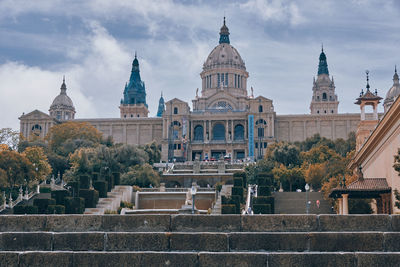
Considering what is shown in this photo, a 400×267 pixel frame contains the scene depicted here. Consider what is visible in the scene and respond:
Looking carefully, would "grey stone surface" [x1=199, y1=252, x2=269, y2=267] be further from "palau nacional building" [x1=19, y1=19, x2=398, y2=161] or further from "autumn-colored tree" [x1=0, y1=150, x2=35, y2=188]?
"palau nacional building" [x1=19, y1=19, x2=398, y2=161]

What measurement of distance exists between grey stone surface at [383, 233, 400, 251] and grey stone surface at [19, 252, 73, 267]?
649 cm

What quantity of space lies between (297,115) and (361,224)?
10125 cm

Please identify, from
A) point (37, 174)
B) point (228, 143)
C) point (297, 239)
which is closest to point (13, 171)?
point (37, 174)

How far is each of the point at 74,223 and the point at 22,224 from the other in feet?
3.80

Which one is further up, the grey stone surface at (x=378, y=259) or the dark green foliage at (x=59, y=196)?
the dark green foliage at (x=59, y=196)

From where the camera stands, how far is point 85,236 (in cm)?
1266

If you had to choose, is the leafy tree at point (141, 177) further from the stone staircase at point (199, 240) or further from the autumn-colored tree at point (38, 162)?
the stone staircase at point (199, 240)

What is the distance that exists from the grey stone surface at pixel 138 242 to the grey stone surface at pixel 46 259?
88 centimetres

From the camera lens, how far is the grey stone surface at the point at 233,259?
11.9m

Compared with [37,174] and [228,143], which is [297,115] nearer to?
[228,143]

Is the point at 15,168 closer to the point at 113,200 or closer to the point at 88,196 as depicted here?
the point at 113,200

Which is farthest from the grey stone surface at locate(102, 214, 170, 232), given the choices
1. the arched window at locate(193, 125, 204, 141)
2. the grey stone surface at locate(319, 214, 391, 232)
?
the arched window at locate(193, 125, 204, 141)

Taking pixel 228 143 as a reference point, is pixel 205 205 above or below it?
below

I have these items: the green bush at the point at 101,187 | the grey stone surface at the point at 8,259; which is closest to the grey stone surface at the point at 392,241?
the grey stone surface at the point at 8,259
